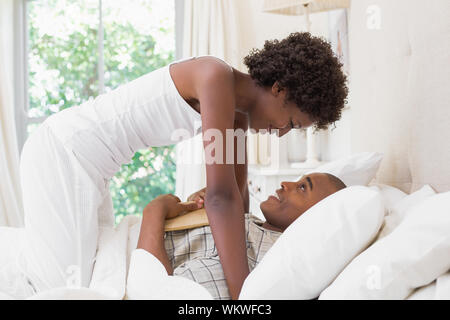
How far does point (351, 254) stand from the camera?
30.3 inches

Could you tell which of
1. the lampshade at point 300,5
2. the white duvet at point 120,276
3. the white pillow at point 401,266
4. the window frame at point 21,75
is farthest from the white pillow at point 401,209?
the window frame at point 21,75

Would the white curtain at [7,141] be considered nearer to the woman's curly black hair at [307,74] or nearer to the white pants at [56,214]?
the white pants at [56,214]

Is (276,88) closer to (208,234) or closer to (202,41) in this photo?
(208,234)

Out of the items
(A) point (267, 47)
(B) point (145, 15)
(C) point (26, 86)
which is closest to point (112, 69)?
(B) point (145, 15)

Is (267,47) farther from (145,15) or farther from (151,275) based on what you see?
(145,15)

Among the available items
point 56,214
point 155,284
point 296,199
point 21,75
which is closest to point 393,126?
point 296,199

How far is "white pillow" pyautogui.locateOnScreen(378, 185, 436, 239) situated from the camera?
909mm

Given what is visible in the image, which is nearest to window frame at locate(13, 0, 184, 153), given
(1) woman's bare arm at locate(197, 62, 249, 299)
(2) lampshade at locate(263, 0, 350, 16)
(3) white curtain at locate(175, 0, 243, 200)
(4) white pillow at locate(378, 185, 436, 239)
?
(3) white curtain at locate(175, 0, 243, 200)

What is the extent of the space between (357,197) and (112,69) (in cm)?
324

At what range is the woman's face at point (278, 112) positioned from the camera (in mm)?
1188

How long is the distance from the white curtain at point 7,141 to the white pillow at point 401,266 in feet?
10.2

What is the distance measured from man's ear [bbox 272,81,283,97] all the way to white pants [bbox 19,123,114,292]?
1.85 feet

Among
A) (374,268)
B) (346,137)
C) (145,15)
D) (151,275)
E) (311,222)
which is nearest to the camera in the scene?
(374,268)
